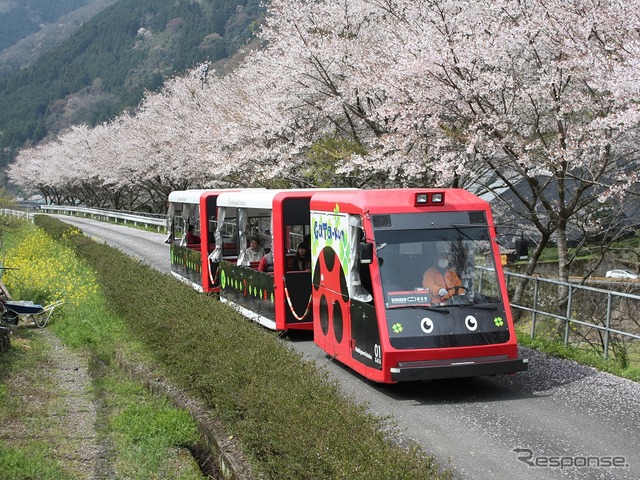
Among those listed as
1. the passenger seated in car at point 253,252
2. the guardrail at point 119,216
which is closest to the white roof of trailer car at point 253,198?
the passenger seated in car at point 253,252

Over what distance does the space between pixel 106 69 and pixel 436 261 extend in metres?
186

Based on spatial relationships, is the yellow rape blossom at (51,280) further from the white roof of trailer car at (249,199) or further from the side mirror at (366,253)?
the side mirror at (366,253)

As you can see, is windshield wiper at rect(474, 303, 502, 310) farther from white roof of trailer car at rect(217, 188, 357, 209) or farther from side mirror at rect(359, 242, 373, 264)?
white roof of trailer car at rect(217, 188, 357, 209)

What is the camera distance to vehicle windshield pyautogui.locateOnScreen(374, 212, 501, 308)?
10.5 m

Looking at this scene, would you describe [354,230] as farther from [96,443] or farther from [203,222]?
[203,222]

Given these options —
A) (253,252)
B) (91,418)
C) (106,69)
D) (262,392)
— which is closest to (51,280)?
(253,252)

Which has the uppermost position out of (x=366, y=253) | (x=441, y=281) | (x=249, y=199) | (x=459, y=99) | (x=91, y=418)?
(x=459, y=99)

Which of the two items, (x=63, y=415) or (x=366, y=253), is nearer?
(x=366, y=253)

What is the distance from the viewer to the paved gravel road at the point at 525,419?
304 inches

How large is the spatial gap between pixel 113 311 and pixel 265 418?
1114cm

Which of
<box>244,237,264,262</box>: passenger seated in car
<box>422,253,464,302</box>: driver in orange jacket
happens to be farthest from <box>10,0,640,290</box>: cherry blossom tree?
<box>244,237,264,262</box>: passenger seated in car

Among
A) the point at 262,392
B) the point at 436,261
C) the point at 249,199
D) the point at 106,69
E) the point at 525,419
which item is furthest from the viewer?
the point at 106,69

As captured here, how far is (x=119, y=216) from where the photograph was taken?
60000 mm

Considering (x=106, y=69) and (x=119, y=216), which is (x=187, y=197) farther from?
(x=106, y=69)
